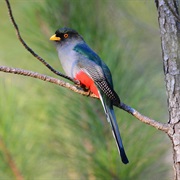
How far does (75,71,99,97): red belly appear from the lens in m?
3.23

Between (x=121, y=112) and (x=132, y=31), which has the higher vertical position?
(x=132, y=31)

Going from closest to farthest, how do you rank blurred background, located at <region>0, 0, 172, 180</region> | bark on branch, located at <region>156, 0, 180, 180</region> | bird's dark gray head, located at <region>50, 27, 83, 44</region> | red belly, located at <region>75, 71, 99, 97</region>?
1. bark on branch, located at <region>156, 0, 180, 180</region>
2. red belly, located at <region>75, 71, 99, 97</region>
3. blurred background, located at <region>0, 0, 172, 180</region>
4. bird's dark gray head, located at <region>50, 27, 83, 44</region>

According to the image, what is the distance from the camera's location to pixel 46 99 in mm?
3703

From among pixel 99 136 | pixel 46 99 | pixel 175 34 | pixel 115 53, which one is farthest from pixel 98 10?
pixel 175 34

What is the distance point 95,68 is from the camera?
3.36 m

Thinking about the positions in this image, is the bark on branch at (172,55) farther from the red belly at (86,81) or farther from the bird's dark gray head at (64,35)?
the bird's dark gray head at (64,35)

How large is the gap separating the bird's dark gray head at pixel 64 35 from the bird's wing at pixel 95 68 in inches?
3.5

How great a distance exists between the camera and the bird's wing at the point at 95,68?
3129 mm

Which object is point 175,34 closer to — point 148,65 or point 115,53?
point 115,53

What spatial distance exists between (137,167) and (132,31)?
1.76 meters

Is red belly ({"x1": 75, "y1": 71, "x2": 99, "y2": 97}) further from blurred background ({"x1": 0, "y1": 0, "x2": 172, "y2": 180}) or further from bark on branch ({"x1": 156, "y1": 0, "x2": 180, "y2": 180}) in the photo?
bark on branch ({"x1": 156, "y1": 0, "x2": 180, "y2": 180})

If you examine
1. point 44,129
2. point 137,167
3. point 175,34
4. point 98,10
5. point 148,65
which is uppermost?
point 98,10

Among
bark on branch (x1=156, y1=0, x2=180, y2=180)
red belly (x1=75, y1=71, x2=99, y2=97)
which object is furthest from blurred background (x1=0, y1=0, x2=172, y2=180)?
bark on branch (x1=156, y1=0, x2=180, y2=180)

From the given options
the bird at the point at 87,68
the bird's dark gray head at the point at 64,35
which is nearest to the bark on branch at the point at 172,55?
the bird at the point at 87,68
